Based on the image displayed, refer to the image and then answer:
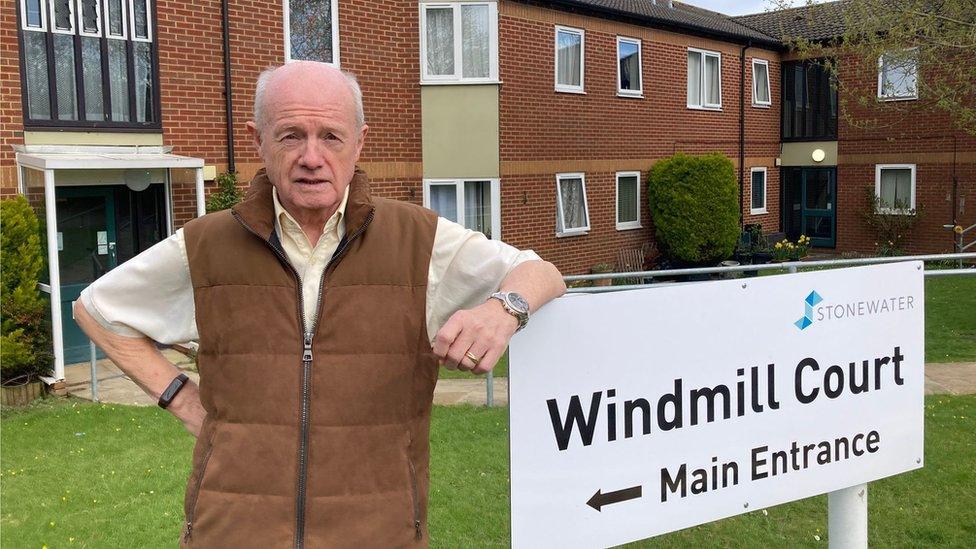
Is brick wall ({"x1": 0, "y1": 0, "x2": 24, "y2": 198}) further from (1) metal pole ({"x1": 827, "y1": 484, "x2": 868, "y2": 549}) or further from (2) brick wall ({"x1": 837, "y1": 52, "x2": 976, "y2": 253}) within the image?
(2) brick wall ({"x1": 837, "y1": 52, "x2": 976, "y2": 253})

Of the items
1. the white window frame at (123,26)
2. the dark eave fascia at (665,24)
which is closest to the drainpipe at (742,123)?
the dark eave fascia at (665,24)

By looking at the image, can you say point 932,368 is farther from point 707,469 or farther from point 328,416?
point 328,416

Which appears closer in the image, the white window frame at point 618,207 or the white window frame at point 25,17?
the white window frame at point 25,17

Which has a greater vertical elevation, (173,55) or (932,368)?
(173,55)

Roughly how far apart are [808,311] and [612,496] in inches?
37.9

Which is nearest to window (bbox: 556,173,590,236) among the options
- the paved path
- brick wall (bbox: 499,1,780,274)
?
brick wall (bbox: 499,1,780,274)

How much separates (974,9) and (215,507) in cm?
1164

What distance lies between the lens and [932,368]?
978 centimetres

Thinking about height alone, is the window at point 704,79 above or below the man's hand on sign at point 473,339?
above

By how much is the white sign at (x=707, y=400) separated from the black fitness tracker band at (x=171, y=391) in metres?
0.89

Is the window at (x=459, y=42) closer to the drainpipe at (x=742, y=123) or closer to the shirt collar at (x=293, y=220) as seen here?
the drainpipe at (x=742, y=123)

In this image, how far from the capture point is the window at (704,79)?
66.9ft

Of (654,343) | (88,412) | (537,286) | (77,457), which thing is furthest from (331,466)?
(88,412)

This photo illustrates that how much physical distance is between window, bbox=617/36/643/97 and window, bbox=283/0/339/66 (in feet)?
23.0
